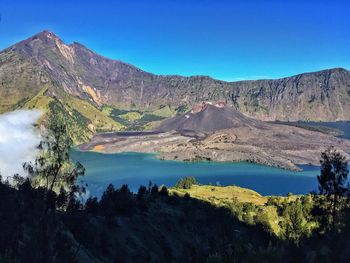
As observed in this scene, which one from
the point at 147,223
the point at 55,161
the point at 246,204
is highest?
the point at 55,161

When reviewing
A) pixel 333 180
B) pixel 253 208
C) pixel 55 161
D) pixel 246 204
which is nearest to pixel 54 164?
pixel 55 161

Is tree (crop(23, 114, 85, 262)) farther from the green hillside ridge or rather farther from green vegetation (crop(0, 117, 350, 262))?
the green hillside ridge

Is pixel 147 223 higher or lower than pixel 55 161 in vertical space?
lower

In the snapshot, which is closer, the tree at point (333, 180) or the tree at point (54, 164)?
the tree at point (54, 164)

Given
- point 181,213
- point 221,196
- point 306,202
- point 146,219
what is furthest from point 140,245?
point 221,196

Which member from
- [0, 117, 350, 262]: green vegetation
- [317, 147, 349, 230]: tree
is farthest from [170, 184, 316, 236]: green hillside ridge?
[317, 147, 349, 230]: tree

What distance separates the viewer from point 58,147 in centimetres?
4262

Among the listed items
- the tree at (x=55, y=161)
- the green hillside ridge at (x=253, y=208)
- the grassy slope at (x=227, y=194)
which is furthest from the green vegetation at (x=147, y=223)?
the grassy slope at (x=227, y=194)

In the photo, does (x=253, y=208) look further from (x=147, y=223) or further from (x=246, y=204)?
(x=147, y=223)

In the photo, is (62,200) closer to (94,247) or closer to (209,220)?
(94,247)

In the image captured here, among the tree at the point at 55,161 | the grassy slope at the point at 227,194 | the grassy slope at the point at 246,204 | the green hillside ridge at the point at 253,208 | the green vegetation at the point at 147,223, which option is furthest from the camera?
the grassy slope at the point at 227,194

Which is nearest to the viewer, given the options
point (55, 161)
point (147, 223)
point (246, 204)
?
point (55, 161)

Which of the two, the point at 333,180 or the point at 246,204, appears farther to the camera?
the point at 246,204

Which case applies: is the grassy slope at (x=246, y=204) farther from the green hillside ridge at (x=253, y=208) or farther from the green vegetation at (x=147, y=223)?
the green vegetation at (x=147, y=223)
